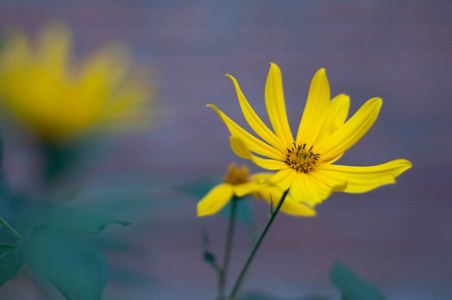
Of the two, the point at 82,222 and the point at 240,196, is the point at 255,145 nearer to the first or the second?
the point at 240,196

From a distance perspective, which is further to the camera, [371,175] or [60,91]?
[60,91]

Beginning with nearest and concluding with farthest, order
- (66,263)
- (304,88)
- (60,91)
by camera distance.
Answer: (66,263) → (60,91) → (304,88)

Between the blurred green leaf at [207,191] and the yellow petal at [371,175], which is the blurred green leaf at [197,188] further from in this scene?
the yellow petal at [371,175]

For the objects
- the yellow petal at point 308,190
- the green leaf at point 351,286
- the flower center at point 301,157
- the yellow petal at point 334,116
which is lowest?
the green leaf at point 351,286

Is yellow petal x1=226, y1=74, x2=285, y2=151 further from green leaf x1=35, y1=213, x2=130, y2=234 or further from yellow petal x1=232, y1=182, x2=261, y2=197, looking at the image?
green leaf x1=35, y1=213, x2=130, y2=234

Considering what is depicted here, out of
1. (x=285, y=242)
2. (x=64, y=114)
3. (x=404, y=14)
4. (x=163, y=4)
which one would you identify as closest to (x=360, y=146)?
(x=285, y=242)

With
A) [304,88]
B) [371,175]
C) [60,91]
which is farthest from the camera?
[304,88]

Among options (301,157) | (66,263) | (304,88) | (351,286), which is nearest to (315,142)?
(301,157)

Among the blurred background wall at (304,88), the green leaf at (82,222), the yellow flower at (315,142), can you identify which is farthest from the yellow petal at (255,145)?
the blurred background wall at (304,88)
